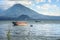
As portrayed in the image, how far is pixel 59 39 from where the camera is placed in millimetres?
18750

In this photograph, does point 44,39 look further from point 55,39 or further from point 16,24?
point 16,24

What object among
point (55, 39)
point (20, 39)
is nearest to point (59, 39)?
point (55, 39)

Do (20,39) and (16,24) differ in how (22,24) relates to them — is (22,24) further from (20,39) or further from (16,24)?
(20,39)

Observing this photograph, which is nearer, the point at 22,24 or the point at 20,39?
the point at 20,39

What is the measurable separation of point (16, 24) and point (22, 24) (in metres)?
1.67

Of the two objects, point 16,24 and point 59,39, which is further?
point 16,24

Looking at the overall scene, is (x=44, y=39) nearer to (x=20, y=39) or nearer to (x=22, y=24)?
(x=20, y=39)

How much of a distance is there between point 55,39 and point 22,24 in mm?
23305

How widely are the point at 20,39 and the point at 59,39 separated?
9.49ft

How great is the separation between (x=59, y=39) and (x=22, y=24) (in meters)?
23.2

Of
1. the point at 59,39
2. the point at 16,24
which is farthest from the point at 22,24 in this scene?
the point at 59,39

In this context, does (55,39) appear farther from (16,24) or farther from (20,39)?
(16,24)

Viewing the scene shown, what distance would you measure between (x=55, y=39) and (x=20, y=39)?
257cm

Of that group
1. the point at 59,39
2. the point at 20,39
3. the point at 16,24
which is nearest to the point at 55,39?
the point at 59,39
